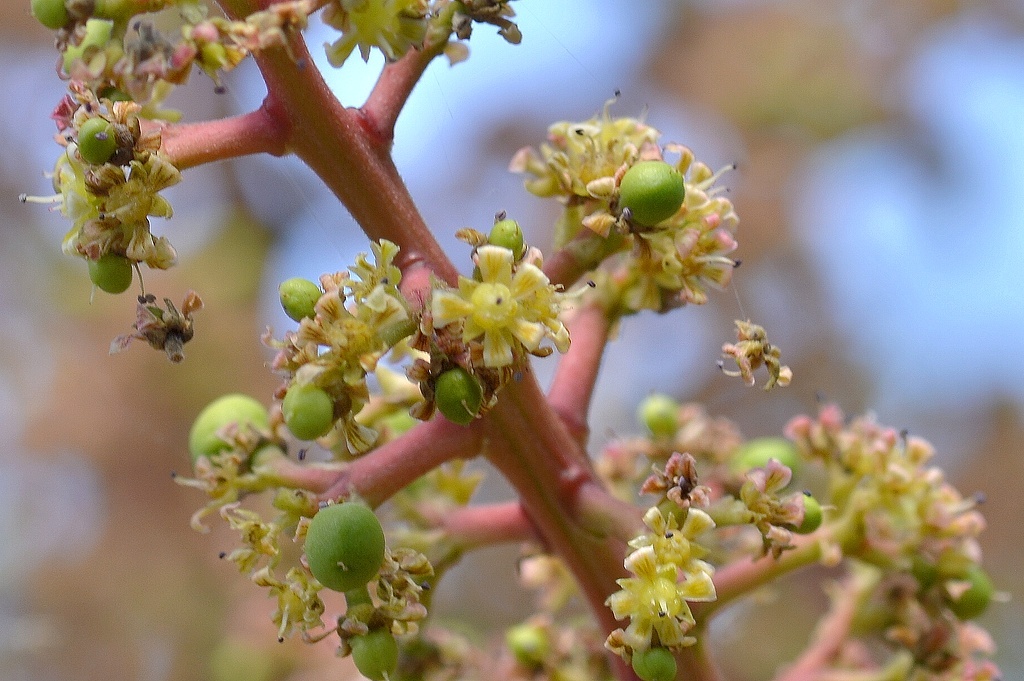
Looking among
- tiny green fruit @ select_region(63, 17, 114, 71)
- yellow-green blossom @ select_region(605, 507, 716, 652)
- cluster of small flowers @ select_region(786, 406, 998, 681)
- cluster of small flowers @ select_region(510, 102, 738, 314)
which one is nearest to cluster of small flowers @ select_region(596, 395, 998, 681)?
cluster of small flowers @ select_region(786, 406, 998, 681)

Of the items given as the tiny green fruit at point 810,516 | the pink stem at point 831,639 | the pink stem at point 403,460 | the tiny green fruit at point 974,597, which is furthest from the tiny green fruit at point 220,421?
the tiny green fruit at point 974,597

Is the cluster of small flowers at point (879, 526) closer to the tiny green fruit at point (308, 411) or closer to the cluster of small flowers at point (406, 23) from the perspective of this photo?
the tiny green fruit at point (308, 411)

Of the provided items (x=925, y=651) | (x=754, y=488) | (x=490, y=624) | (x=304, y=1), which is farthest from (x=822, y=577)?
(x=304, y=1)

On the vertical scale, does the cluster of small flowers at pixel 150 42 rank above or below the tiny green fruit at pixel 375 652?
above

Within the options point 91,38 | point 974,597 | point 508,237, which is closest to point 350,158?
point 508,237

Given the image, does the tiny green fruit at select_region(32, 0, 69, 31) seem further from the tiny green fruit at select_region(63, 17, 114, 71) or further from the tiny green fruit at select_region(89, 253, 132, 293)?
the tiny green fruit at select_region(89, 253, 132, 293)
